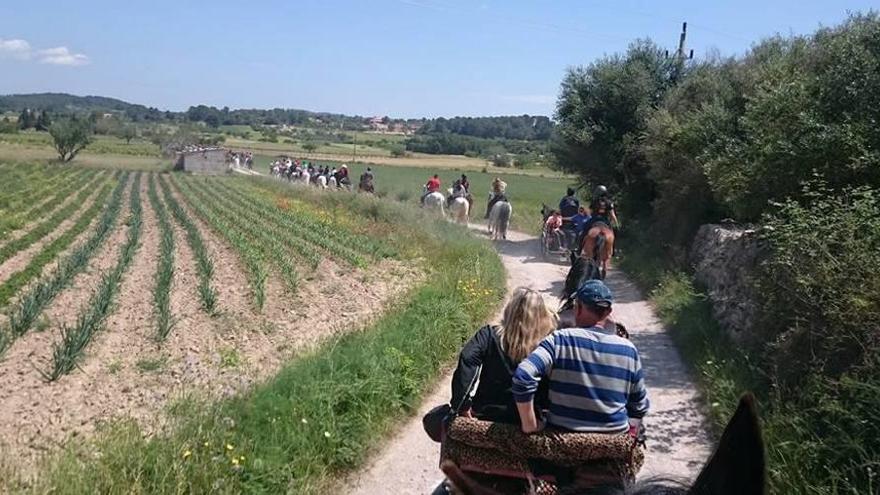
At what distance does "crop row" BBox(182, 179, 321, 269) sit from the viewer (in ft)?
61.2

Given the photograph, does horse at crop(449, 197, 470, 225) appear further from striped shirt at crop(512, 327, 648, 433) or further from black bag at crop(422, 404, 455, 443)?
striped shirt at crop(512, 327, 648, 433)

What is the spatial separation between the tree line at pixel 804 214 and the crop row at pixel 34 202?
55.3 feet

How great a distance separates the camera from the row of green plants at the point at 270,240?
16.2 m

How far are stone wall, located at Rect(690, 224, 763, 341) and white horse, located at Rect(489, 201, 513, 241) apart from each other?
33.7 feet

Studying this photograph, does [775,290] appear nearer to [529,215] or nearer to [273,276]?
[273,276]

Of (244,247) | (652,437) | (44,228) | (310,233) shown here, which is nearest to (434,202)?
(310,233)

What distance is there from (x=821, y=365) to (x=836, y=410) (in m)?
1.14

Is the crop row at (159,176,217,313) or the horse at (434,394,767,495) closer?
the horse at (434,394,767,495)

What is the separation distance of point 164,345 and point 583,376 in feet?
25.3

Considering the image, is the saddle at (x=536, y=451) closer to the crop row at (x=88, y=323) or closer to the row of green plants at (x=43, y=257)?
the crop row at (x=88, y=323)

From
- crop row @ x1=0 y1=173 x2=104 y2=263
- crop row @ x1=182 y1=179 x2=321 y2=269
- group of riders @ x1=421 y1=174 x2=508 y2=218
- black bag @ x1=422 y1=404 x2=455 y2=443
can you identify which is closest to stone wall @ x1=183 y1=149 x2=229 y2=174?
crop row @ x1=0 y1=173 x2=104 y2=263

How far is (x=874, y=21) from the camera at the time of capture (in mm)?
11016

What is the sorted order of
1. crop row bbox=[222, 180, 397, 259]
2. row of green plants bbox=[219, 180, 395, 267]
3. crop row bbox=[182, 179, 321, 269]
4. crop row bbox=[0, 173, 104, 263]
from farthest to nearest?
1. crop row bbox=[222, 180, 397, 259]
2. row of green plants bbox=[219, 180, 395, 267]
3. crop row bbox=[182, 179, 321, 269]
4. crop row bbox=[0, 173, 104, 263]

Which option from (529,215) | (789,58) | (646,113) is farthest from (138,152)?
(789,58)
